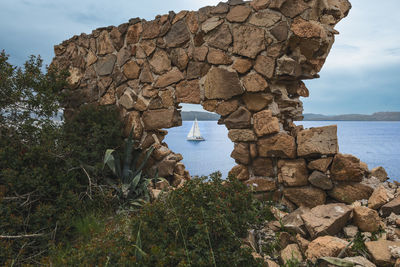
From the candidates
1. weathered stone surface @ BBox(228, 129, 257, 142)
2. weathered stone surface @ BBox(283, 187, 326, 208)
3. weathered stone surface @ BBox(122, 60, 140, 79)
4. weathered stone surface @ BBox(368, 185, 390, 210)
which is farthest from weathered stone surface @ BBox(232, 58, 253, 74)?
weathered stone surface @ BBox(368, 185, 390, 210)

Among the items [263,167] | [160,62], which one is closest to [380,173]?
[263,167]

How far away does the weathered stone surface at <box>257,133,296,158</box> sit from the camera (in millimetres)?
2555

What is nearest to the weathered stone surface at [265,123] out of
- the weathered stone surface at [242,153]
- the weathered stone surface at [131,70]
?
the weathered stone surface at [242,153]

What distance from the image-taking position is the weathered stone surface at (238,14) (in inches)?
107

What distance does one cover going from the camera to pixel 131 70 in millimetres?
3590

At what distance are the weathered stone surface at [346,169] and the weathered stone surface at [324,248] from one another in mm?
765

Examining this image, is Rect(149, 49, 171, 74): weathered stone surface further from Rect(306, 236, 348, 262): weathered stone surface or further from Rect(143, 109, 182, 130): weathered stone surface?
Rect(306, 236, 348, 262): weathered stone surface

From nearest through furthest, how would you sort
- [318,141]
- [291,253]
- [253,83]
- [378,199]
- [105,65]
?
[291,253] < [378,199] < [318,141] < [253,83] < [105,65]

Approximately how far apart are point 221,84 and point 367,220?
182 centimetres

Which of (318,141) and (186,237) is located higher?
(318,141)

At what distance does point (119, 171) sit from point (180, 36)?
1855mm

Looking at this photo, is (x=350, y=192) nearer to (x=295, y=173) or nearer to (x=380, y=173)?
(x=295, y=173)

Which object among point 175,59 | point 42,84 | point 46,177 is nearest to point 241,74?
point 175,59

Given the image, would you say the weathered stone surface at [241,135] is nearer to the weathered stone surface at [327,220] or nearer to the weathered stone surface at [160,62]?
the weathered stone surface at [327,220]
